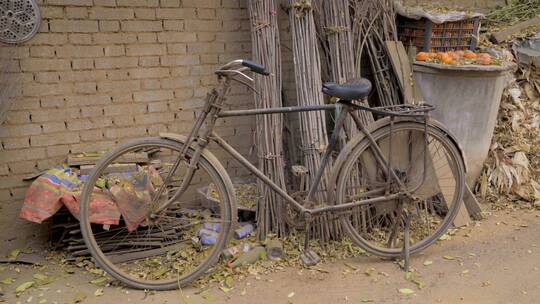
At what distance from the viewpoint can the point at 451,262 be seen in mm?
3738

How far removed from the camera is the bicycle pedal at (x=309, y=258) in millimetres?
3691

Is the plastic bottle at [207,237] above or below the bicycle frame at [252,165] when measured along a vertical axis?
below

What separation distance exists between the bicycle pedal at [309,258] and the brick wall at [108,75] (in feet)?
4.34

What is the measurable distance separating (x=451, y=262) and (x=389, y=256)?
0.47 m

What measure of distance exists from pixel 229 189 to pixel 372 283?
1.20 meters

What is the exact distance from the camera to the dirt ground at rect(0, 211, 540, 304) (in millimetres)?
3271

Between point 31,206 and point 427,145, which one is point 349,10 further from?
point 31,206

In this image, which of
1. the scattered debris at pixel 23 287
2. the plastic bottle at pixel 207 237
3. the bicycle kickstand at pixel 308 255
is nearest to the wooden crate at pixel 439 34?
the bicycle kickstand at pixel 308 255

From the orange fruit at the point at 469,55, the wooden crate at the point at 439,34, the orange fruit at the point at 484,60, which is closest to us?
the orange fruit at the point at 484,60

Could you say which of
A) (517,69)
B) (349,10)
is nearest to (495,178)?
(517,69)

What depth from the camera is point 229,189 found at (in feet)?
10.9

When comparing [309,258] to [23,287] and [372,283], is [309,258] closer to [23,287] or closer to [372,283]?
[372,283]

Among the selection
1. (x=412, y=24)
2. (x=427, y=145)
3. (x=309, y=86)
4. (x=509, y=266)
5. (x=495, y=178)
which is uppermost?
(x=412, y=24)

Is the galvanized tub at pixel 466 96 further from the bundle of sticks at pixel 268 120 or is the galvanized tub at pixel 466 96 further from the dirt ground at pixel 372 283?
the bundle of sticks at pixel 268 120
